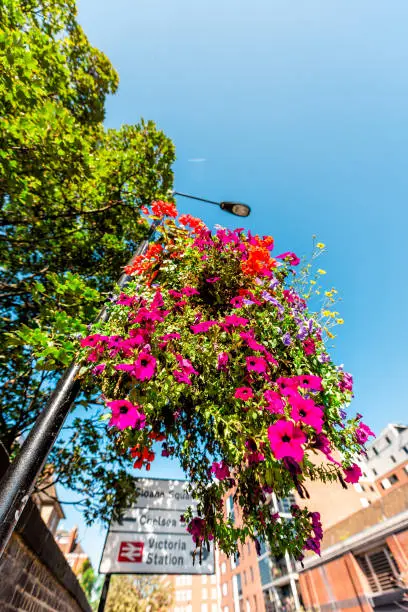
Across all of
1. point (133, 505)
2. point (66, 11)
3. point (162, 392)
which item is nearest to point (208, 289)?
point (162, 392)

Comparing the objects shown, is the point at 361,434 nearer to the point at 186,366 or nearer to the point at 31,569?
the point at 186,366

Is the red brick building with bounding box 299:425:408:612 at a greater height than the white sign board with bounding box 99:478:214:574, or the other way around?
the red brick building with bounding box 299:425:408:612

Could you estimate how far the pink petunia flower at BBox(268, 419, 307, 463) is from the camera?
1.25 meters

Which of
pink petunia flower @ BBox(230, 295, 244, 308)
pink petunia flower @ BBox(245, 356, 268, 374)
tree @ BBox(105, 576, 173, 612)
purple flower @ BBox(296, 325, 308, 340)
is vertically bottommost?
pink petunia flower @ BBox(245, 356, 268, 374)

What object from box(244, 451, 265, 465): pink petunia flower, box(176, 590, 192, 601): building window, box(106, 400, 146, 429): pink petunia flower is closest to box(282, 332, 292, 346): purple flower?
box(244, 451, 265, 465): pink petunia flower

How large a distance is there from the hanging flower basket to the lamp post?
184mm

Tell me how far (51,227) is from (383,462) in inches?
1857

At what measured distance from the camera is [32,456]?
1644mm

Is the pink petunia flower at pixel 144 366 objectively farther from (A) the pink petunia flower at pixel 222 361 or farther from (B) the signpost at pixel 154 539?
(B) the signpost at pixel 154 539

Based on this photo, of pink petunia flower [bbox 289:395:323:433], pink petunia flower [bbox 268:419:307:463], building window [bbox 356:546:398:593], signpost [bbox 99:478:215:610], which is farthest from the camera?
building window [bbox 356:546:398:593]

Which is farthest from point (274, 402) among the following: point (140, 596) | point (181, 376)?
point (140, 596)

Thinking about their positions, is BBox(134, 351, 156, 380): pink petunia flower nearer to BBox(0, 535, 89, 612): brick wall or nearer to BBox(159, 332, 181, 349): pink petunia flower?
BBox(159, 332, 181, 349): pink petunia flower

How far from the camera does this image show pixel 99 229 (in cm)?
597

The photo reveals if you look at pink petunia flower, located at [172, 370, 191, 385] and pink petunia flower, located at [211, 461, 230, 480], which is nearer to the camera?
pink petunia flower, located at [172, 370, 191, 385]
